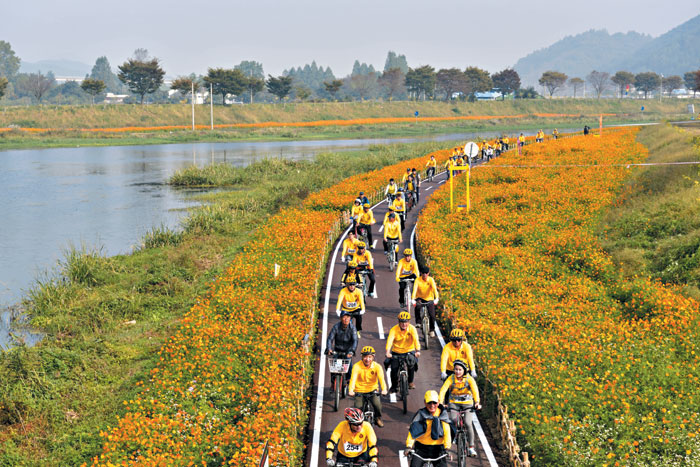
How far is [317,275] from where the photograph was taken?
76.9 ft

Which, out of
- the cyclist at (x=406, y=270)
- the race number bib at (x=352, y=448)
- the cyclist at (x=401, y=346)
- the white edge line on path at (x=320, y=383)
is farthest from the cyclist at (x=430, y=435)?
the cyclist at (x=406, y=270)

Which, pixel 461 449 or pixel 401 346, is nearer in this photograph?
pixel 461 449

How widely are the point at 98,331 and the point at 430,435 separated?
16.4 m

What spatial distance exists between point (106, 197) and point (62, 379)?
3693cm

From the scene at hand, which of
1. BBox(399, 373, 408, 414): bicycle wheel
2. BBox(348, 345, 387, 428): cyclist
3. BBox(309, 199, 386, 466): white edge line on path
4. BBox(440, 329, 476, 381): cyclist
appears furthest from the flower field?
BBox(309, 199, 386, 466): white edge line on path

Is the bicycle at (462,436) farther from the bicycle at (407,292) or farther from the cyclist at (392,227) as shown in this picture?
the cyclist at (392,227)

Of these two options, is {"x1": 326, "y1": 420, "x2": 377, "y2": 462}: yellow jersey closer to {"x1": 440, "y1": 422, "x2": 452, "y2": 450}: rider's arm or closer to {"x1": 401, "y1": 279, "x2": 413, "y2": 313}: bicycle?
{"x1": 440, "y1": 422, "x2": 452, "y2": 450}: rider's arm

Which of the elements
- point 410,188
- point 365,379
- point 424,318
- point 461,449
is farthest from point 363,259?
point 410,188

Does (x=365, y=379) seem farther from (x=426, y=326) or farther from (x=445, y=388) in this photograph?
(x=426, y=326)

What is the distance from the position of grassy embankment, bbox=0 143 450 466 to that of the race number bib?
284 inches

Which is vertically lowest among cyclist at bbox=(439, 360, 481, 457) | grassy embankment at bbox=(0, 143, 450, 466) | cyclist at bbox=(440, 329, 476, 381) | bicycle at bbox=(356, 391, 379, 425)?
grassy embankment at bbox=(0, 143, 450, 466)

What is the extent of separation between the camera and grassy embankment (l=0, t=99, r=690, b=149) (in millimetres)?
109062

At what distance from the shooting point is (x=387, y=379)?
50.4ft

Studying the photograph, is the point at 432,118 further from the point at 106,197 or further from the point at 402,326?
the point at 402,326
